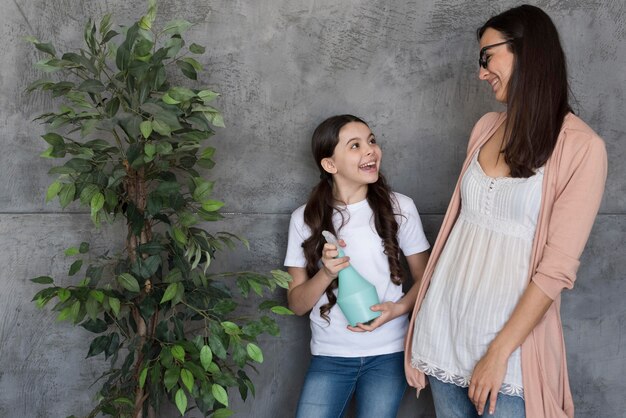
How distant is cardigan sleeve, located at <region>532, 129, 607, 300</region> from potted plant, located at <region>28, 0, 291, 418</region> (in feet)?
2.20

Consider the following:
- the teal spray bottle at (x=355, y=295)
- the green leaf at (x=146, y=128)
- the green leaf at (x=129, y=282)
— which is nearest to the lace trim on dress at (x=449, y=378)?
the teal spray bottle at (x=355, y=295)

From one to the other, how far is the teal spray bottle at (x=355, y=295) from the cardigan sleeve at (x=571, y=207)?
50 cm

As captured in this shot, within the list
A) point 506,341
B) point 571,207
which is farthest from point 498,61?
point 506,341

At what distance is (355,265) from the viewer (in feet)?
6.66

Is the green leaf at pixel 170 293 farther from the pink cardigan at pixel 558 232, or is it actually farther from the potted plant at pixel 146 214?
the pink cardigan at pixel 558 232

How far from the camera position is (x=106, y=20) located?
177cm

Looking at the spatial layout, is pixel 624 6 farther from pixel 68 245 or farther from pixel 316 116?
pixel 68 245

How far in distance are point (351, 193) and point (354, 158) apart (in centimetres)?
12

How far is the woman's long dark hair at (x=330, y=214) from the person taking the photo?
6.68ft

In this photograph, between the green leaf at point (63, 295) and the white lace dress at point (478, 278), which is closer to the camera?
the white lace dress at point (478, 278)

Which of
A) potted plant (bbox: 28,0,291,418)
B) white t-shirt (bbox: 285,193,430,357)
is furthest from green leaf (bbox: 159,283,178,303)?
white t-shirt (bbox: 285,193,430,357)

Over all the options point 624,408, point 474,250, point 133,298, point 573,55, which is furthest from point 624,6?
point 133,298

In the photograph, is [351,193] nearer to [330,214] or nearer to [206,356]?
[330,214]

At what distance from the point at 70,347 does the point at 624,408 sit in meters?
1.84
